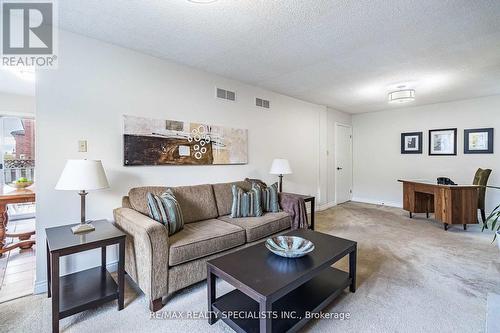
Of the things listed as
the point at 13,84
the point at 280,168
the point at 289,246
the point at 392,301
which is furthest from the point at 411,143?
the point at 13,84

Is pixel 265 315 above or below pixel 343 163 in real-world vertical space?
below

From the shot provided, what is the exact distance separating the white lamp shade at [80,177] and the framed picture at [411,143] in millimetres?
5919

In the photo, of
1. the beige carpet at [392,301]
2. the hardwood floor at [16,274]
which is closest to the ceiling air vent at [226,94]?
the beige carpet at [392,301]

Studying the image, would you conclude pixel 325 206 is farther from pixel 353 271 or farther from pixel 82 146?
pixel 82 146

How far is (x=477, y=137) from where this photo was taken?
15.0 feet

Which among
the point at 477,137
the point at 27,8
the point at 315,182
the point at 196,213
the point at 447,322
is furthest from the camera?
the point at 315,182

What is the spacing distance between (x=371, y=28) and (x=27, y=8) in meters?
2.90

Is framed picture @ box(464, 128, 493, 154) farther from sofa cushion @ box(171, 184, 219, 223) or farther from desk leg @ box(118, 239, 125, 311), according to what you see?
desk leg @ box(118, 239, 125, 311)

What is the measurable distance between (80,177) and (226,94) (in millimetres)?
2191

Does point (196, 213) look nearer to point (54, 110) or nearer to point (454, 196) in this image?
point (54, 110)

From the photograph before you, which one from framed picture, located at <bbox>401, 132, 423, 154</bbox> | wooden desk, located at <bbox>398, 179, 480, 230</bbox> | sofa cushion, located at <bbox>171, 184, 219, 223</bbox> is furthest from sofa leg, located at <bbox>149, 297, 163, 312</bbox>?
framed picture, located at <bbox>401, 132, 423, 154</bbox>

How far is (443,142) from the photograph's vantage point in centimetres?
498

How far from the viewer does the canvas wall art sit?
261 centimetres

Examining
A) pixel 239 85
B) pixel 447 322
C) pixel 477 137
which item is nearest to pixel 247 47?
pixel 239 85
